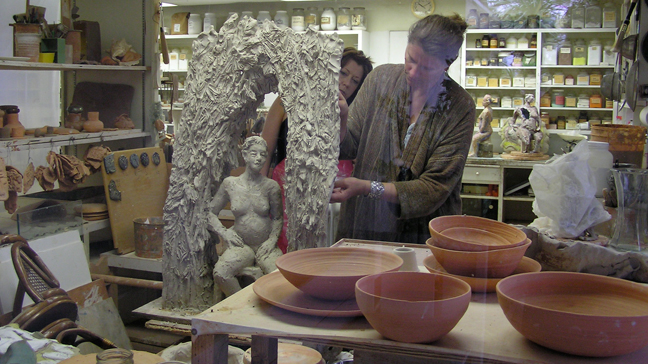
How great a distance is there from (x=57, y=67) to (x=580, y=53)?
1.20 m

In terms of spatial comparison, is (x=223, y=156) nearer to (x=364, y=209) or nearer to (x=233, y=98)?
(x=233, y=98)

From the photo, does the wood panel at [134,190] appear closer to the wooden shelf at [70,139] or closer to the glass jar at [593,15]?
the wooden shelf at [70,139]

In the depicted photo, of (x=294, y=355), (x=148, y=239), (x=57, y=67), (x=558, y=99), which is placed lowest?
(x=294, y=355)

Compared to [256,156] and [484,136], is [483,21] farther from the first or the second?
[256,156]

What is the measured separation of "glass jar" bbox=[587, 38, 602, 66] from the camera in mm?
865

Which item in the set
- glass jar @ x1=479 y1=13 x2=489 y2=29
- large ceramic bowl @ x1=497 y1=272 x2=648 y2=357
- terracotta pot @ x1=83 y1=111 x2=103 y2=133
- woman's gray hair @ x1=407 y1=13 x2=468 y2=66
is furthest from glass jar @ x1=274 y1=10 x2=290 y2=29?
terracotta pot @ x1=83 y1=111 x2=103 y2=133

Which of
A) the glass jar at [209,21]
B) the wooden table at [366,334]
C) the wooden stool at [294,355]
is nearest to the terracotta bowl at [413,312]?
the wooden table at [366,334]

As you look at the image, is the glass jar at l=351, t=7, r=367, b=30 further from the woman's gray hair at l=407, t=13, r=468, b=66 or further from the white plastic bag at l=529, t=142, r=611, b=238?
the white plastic bag at l=529, t=142, r=611, b=238

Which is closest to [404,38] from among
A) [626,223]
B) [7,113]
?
[626,223]

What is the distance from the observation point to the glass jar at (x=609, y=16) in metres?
0.84

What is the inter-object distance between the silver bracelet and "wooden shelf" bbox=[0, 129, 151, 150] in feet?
2.75

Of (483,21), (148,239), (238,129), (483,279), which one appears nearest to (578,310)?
(483,279)

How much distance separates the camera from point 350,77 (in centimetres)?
110

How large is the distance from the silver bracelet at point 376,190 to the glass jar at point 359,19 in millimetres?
308
